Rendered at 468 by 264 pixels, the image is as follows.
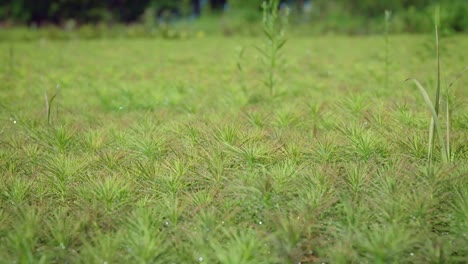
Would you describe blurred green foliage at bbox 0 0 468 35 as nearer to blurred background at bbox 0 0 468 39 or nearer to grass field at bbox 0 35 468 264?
blurred background at bbox 0 0 468 39

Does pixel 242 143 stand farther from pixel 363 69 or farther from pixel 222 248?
pixel 363 69

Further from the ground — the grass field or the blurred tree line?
the blurred tree line

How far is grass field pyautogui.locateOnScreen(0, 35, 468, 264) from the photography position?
2.05 m

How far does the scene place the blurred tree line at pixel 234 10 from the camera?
16.2 metres

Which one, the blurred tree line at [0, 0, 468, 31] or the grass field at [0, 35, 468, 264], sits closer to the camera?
the grass field at [0, 35, 468, 264]

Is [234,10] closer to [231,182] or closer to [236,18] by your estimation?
[236,18]

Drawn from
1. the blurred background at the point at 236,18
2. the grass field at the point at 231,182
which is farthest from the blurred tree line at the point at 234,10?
the grass field at the point at 231,182

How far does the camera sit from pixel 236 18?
2072 centimetres

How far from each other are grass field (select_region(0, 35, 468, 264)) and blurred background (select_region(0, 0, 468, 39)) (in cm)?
729

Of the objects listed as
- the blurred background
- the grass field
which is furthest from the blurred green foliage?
the grass field

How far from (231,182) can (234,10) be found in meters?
20.4

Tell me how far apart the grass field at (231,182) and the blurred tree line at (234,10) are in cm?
994

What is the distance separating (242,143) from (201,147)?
0.27 meters

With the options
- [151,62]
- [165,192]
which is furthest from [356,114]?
[151,62]
